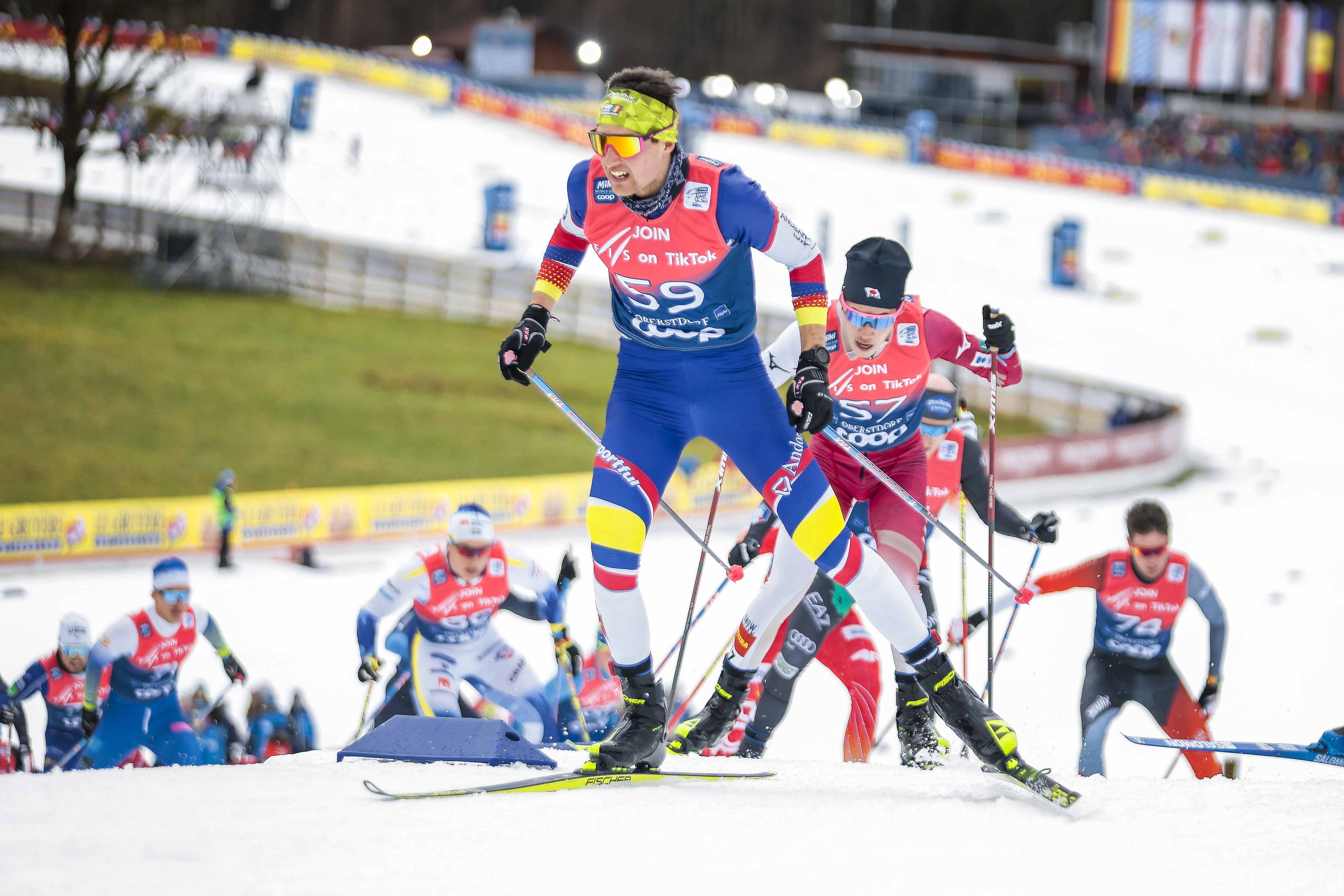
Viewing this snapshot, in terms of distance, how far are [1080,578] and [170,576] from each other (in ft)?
16.8

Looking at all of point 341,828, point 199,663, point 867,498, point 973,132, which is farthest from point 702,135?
point 341,828

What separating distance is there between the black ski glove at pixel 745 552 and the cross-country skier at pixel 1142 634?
1636 mm

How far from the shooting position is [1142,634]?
710 cm

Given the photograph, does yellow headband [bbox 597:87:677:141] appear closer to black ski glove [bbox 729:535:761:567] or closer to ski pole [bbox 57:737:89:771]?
black ski glove [bbox 729:535:761:567]

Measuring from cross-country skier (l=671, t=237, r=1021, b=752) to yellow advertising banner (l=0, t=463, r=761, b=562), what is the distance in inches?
296

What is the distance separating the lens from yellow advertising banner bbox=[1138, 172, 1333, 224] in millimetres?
35719

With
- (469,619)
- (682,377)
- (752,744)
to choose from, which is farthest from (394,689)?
(682,377)

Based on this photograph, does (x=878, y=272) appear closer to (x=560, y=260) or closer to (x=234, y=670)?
(x=560, y=260)

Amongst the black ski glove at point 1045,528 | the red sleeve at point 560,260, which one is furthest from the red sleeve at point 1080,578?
the red sleeve at point 560,260

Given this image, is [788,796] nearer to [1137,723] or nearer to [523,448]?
[1137,723]

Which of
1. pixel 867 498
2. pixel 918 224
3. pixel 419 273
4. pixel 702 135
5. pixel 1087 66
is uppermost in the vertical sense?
pixel 1087 66

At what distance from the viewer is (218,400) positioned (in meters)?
22.9

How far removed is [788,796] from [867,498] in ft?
7.26

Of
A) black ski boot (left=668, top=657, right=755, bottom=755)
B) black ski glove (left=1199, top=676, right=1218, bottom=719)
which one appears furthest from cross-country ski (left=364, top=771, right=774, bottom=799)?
black ski glove (left=1199, top=676, right=1218, bottom=719)
